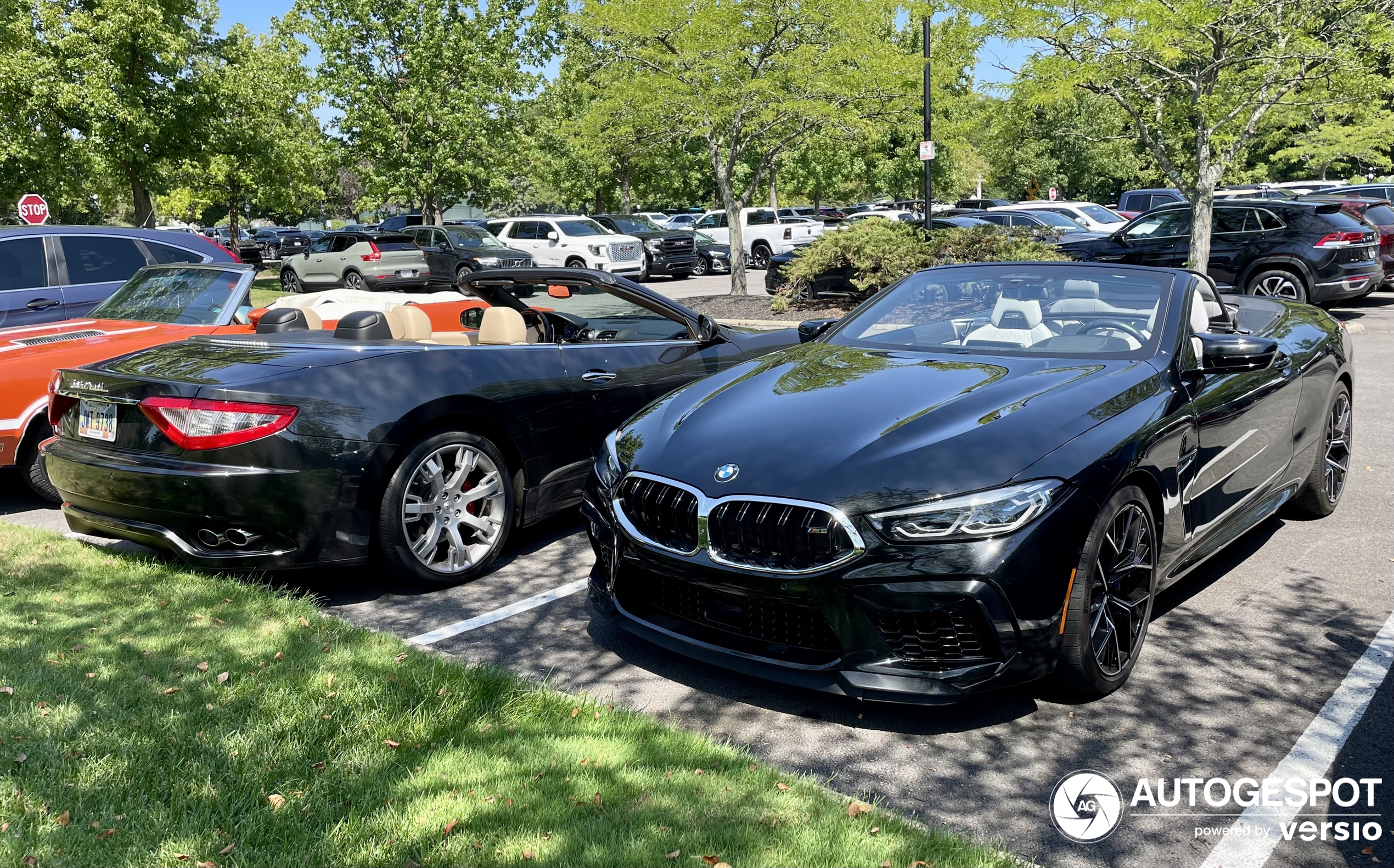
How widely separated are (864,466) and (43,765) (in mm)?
2666

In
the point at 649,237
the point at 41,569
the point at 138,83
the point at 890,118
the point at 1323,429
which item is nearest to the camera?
the point at 41,569

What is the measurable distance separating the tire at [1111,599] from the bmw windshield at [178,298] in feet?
21.4

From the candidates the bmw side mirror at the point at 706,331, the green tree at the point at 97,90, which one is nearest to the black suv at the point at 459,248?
the green tree at the point at 97,90

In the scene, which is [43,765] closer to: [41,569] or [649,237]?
[41,569]

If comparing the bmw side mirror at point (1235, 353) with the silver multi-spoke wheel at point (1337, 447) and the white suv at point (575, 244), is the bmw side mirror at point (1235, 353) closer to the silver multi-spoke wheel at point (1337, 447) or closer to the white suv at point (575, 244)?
the silver multi-spoke wheel at point (1337, 447)

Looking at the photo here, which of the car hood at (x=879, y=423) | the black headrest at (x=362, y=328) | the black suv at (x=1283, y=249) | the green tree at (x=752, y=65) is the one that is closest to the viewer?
the car hood at (x=879, y=423)

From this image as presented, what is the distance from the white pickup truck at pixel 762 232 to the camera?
32250 mm

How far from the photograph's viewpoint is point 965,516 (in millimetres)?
3455

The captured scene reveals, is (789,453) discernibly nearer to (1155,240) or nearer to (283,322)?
(283,322)

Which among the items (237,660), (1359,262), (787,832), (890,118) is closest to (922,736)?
(787,832)

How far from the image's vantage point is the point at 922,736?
12.3ft

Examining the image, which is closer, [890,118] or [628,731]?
[628,731]

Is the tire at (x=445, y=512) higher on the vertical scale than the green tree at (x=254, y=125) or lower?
lower

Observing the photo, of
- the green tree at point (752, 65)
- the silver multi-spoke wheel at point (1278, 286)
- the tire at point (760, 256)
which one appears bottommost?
the silver multi-spoke wheel at point (1278, 286)
